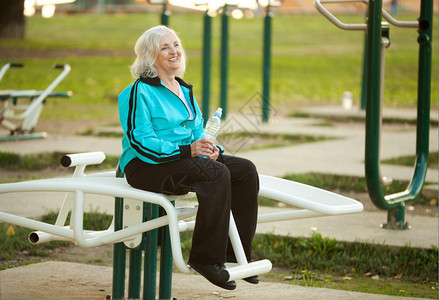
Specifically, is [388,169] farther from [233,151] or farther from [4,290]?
[4,290]

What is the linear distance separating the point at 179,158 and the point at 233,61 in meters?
20.1

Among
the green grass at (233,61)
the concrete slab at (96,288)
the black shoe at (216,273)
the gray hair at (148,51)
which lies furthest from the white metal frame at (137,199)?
the green grass at (233,61)

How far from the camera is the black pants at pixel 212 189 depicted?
3350mm

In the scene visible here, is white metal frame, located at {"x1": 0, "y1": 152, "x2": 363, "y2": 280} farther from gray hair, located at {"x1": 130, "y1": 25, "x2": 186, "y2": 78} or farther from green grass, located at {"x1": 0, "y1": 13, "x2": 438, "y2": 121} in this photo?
green grass, located at {"x1": 0, "y1": 13, "x2": 438, "y2": 121}

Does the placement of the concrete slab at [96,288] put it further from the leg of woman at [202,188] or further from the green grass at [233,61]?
the green grass at [233,61]

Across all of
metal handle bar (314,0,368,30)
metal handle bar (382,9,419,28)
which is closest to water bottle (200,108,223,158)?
metal handle bar (314,0,368,30)

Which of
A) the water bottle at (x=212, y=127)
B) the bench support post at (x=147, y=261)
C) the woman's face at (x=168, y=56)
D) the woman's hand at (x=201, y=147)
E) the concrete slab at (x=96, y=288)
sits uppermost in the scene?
the woman's face at (x=168, y=56)

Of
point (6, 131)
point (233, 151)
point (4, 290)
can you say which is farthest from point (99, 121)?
point (4, 290)

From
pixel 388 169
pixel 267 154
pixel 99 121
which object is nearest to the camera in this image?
pixel 388 169

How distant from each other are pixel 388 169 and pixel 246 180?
4419 mm

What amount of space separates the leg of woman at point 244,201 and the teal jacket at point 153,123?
0.83 feet

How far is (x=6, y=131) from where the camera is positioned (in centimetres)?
1039

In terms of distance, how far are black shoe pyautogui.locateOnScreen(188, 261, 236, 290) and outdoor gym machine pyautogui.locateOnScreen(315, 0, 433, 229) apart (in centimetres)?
166

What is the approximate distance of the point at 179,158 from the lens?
3502 mm
